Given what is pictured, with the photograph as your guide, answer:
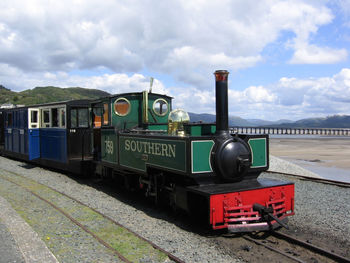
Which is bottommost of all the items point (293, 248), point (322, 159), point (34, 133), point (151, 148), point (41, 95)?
point (322, 159)

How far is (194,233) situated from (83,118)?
680 cm

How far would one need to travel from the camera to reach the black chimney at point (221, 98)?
6.02 meters

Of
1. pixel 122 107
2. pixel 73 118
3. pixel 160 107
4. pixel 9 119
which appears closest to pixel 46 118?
pixel 73 118

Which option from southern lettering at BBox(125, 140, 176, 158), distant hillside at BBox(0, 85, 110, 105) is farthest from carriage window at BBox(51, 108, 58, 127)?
distant hillside at BBox(0, 85, 110, 105)

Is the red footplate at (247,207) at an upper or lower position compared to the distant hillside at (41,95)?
lower

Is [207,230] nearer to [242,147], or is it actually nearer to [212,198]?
[212,198]

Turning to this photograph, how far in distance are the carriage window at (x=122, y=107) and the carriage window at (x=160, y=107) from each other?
2.56 ft

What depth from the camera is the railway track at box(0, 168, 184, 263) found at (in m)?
4.91

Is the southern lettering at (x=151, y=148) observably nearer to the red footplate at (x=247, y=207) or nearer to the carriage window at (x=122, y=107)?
the carriage window at (x=122, y=107)

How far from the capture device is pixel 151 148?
6.83 m

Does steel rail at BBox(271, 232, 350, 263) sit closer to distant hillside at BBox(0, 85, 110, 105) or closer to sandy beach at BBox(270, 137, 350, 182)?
sandy beach at BBox(270, 137, 350, 182)

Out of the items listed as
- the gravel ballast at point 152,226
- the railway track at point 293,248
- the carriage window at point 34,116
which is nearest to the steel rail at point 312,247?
the railway track at point 293,248

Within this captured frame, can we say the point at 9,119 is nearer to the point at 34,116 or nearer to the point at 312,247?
the point at 34,116

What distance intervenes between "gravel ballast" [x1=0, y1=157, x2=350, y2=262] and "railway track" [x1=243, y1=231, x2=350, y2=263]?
2.07 feet
